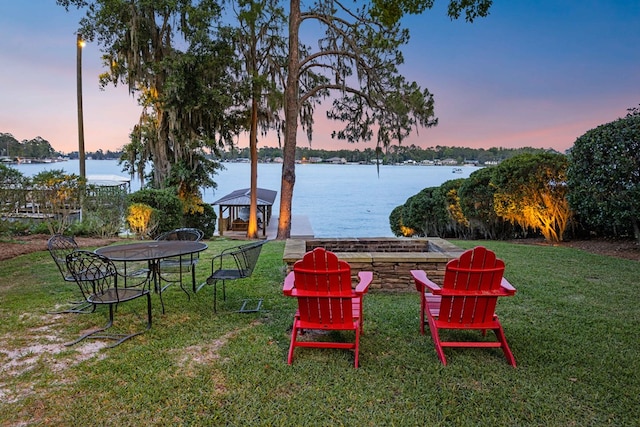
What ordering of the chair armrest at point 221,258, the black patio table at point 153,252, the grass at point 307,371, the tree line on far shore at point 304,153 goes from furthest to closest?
the tree line on far shore at point 304,153 < the chair armrest at point 221,258 < the black patio table at point 153,252 < the grass at point 307,371

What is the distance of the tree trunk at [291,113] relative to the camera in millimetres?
10633

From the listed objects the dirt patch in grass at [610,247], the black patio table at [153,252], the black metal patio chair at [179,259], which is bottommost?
the dirt patch in grass at [610,247]

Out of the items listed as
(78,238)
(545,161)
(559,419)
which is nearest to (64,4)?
(78,238)

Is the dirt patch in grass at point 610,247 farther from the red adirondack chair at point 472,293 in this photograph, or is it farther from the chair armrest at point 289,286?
the chair armrest at point 289,286

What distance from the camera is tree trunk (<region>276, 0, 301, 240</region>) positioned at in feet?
34.9

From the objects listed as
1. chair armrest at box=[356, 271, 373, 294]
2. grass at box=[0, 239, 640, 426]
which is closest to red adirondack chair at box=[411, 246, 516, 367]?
grass at box=[0, 239, 640, 426]

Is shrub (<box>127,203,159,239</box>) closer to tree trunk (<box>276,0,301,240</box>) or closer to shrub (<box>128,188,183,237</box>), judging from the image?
shrub (<box>128,188,183,237</box>)

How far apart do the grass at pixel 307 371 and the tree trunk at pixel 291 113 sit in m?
7.49

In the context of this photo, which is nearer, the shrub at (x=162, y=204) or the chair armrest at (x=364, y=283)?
the chair armrest at (x=364, y=283)

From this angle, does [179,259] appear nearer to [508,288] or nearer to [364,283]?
[364,283]

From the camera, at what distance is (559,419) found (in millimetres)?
1989

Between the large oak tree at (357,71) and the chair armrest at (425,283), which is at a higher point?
the large oak tree at (357,71)

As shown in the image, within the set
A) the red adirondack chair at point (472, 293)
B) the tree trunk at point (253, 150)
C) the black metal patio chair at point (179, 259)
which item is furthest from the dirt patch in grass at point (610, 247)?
the tree trunk at point (253, 150)

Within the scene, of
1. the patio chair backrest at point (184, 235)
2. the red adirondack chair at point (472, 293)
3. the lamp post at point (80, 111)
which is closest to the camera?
the red adirondack chair at point (472, 293)
